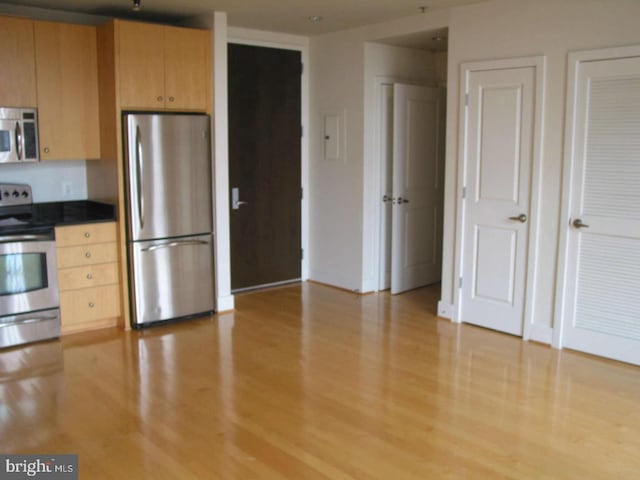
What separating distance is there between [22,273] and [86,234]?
0.55 m

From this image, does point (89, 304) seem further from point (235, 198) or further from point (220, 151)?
point (235, 198)

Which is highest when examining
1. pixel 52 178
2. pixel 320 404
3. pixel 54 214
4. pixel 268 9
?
pixel 268 9

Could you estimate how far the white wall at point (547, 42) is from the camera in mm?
4176

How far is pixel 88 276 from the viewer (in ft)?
16.2

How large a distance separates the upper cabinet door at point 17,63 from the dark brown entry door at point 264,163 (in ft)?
6.05

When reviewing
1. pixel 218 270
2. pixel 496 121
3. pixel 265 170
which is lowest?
pixel 218 270

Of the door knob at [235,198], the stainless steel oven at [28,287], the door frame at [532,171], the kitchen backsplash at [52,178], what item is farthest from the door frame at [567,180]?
the kitchen backsplash at [52,178]

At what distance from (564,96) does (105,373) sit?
12.3ft

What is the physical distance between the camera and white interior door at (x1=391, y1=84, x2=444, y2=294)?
607cm

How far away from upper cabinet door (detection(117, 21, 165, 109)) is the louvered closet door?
321 cm

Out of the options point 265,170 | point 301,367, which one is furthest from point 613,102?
point 265,170

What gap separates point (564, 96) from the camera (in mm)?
4457

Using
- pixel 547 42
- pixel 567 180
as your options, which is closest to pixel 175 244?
pixel 567 180

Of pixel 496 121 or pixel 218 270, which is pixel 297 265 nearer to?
pixel 218 270
